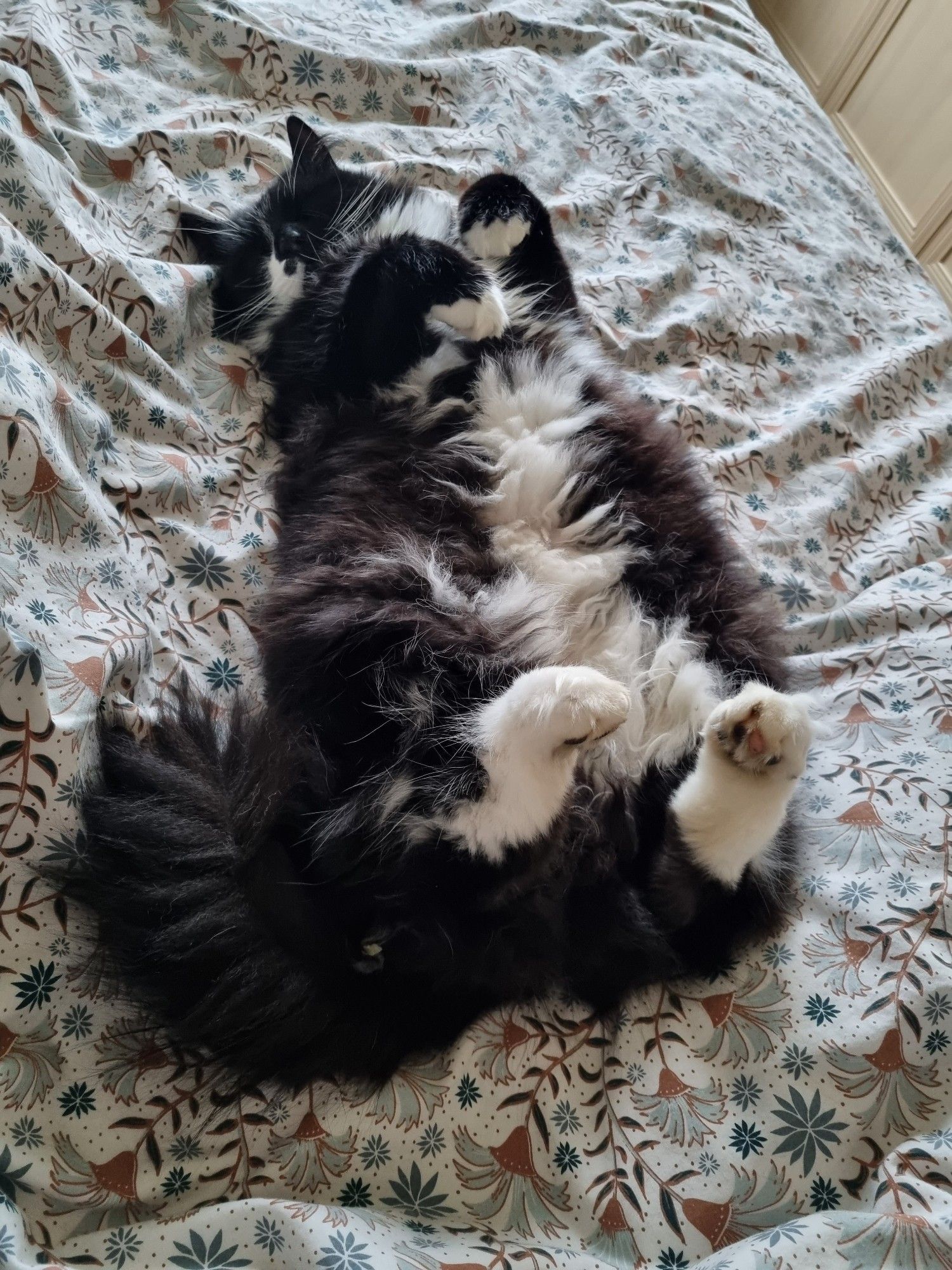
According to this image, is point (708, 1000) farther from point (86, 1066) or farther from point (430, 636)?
point (86, 1066)

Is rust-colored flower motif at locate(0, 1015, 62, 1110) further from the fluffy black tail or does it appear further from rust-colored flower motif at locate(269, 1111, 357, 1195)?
rust-colored flower motif at locate(269, 1111, 357, 1195)

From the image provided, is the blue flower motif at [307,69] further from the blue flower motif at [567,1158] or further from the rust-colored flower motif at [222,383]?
the blue flower motif at [567,1158]

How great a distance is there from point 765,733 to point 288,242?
1.21 meters

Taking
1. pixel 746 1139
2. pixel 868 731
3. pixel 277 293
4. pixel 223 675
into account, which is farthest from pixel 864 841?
pixel 277 293

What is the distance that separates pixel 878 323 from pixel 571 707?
1.35 m

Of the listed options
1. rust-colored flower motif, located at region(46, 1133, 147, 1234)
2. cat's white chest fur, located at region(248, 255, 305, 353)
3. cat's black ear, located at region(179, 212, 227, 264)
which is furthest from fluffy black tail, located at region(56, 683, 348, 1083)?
cat's black ear, located at region(179, 212, 227, 264)

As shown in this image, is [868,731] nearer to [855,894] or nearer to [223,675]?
[855,894]

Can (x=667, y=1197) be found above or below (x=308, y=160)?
below

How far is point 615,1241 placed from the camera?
783mm

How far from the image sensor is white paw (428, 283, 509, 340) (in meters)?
1.29

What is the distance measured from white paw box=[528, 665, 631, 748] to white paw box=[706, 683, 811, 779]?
131 mm

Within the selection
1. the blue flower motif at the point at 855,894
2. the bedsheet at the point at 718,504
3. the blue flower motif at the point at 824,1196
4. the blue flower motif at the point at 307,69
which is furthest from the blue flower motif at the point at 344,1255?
the blue flower motif at the point at 307,69

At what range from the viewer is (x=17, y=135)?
3.86 ft

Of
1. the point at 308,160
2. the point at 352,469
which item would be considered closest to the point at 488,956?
the point at 352,469
